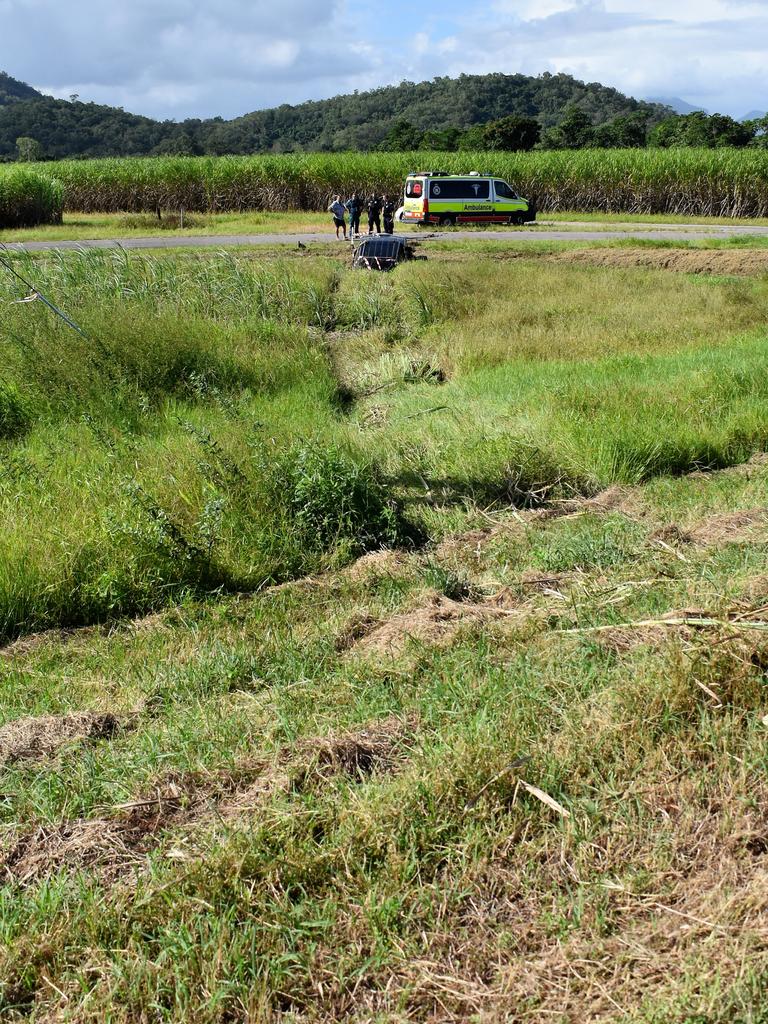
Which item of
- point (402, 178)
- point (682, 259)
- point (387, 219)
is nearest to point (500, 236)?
point (387, 219)

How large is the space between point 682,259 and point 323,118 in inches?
3945

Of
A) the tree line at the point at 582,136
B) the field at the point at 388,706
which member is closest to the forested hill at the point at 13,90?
the tree line at the point at 582,136

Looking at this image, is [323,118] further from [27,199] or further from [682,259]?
[682,259]

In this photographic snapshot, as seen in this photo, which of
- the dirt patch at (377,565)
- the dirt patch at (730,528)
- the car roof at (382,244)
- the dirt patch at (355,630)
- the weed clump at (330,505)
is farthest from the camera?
the car roof at (382,244)

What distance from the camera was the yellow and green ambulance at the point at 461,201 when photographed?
30.6m

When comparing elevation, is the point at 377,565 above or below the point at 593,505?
below

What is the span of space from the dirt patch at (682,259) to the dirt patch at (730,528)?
14.8 meters

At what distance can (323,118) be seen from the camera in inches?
4331

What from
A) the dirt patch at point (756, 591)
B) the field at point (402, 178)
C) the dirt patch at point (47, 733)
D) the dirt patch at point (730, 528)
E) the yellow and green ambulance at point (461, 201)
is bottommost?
the dirt patch at point (47, 733)

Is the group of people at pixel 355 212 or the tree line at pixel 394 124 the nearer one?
the group of people at pixel 355 212

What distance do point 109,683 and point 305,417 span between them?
541 cm

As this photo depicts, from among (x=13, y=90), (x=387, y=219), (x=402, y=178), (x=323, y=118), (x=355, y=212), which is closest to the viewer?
(x=355, y=212)

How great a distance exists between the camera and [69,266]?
47.6ft

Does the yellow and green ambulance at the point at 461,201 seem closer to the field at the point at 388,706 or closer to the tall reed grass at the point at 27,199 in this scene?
the tall reed grass at the point at 27,199
